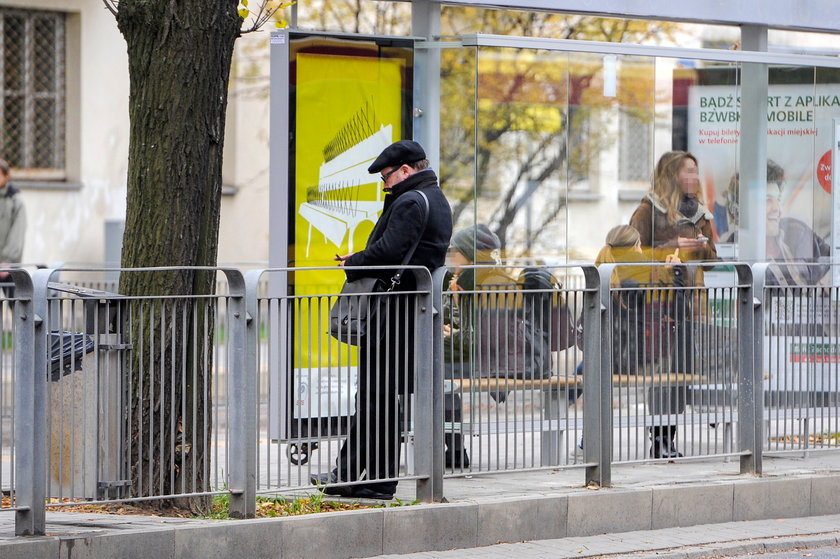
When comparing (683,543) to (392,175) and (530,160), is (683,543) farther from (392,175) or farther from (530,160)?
(530,160)

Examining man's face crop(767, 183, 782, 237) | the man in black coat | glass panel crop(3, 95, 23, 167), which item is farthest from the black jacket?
glass panel crop(3, 95, 23, 167)

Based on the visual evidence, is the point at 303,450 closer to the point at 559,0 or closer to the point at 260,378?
the point at 260,378

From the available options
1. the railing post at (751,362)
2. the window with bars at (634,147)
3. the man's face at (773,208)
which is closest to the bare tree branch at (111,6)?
the railing post at (751,362)

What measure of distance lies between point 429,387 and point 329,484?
2.37 ft

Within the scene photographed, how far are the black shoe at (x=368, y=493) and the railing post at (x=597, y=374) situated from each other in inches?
49.4

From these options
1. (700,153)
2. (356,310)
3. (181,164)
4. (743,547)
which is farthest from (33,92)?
(743,547)

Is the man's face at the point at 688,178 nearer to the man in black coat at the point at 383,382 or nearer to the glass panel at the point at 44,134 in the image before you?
the man in black coat at the point at 383,382

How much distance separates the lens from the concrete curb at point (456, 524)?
6371 mm

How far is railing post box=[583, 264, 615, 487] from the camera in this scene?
26.7 ft

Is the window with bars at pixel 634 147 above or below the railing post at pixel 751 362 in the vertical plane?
above

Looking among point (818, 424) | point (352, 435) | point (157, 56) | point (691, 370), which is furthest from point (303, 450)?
point (818, 424)

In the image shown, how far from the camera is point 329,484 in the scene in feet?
23.9

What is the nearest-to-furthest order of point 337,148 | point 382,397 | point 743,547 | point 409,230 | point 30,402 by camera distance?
point 30,402, point 382,397, point 743,547, point 409,230, point 337,148

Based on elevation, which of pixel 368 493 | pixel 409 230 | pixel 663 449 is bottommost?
pixel 368 493
